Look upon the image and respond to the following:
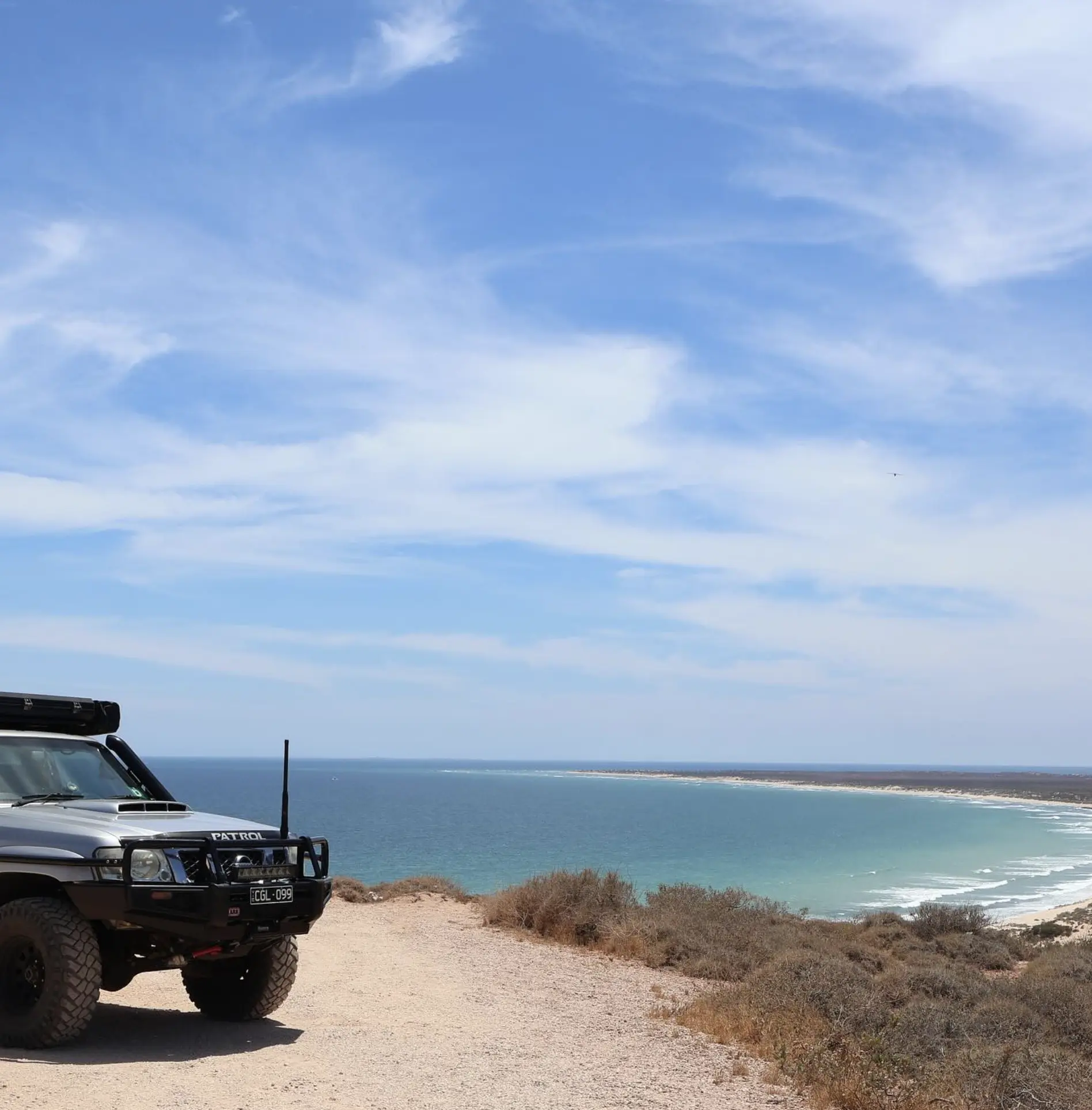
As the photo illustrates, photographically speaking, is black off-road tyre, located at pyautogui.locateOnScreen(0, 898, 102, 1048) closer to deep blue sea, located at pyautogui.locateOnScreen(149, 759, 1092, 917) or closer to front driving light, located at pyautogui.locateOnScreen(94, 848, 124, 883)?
front driving light, located at pyautogui.locateOnScreen(94, 848, 124, 883)

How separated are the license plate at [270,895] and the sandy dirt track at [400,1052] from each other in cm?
101

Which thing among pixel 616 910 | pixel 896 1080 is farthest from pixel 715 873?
pixel 896 1080

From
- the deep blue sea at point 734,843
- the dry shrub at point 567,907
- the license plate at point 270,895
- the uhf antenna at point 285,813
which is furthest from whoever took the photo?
the deep blue sea at point 734,843

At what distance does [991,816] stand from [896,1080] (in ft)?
371

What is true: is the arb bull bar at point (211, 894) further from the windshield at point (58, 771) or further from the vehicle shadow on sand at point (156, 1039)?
the windshield at point (58, 771)

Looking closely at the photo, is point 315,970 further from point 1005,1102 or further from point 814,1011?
point 1005,1102

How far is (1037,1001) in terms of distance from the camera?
45.4 feet

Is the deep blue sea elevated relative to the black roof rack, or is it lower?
lower

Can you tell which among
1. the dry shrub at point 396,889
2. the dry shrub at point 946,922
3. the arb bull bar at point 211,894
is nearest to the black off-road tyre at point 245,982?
the arb bull bar at point 211,894

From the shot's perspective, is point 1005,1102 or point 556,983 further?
point 556,983

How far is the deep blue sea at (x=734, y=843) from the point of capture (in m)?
45.3

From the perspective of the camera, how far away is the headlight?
7.63 m

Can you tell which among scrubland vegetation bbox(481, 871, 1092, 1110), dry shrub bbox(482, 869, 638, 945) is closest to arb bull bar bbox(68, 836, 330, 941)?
scrubland vegetation bbox(481, 871, 1092, 1110)

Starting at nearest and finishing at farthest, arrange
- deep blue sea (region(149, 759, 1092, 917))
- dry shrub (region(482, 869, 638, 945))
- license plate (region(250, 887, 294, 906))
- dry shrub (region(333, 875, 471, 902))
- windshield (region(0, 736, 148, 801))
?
license plate (region(250, 887, 294, 906)) < windshield (region(0, 736, 148, 801)) < dry shrub (region(482, 869, 638, 945)) < dry shrub (region(333, 875, 471, 902)) < deep blue sea (region(149, 759, 1092, 917))
